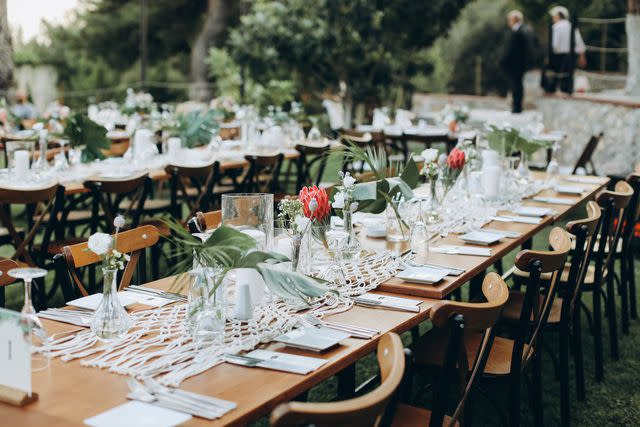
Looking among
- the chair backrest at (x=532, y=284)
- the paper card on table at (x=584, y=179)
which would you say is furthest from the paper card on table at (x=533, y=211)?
the paper card on table at (x=584, y=179)

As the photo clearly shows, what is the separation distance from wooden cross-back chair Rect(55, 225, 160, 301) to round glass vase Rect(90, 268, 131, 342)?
1.70ft

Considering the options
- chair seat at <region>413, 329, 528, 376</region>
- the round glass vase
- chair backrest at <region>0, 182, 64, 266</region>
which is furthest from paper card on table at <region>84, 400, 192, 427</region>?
chair backrest at <region>0, 182, 64, 266</region>

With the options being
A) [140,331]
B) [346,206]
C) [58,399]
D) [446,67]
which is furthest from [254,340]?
[446,67]

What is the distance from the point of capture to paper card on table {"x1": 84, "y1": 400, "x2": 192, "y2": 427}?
5.52ft

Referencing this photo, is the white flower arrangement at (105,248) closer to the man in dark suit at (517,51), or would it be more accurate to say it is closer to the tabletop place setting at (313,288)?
the tabletop place setting at (313,288)

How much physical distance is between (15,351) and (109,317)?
473mm

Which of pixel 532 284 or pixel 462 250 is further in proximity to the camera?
pixel 462 250

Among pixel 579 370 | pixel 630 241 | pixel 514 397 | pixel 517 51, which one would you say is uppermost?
pixel 517 51

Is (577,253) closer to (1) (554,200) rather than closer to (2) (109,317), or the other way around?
(1) (554,200)

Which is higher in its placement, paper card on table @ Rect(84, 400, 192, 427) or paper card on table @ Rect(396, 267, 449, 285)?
paper card on table @ Rect(396, 267, 449, 285)

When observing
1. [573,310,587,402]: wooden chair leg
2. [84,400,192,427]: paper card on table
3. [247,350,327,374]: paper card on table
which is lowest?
[573,310,587,402]: wooden chair leg

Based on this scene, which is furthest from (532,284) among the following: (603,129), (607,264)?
(603,129)

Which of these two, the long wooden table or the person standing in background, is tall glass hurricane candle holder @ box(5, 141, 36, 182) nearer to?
the long wooden table

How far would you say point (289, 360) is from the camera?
2094mm
